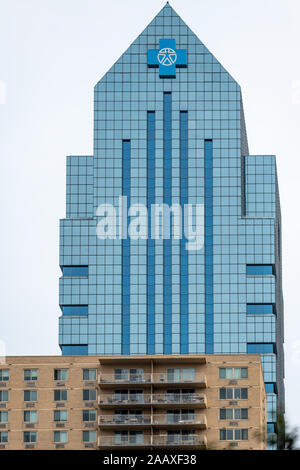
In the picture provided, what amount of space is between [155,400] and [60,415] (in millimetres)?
13128

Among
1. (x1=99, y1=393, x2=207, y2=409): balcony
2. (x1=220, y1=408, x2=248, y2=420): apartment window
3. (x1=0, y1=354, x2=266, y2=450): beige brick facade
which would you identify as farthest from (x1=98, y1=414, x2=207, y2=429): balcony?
(x1=220, y1=408, x2=248, y2=420): apartment window

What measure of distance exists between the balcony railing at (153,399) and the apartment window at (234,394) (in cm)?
273

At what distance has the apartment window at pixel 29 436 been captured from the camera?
182 metres

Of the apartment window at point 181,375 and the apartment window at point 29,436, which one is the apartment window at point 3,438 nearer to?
the apartment window at point 29,436

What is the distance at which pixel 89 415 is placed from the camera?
7219 inches

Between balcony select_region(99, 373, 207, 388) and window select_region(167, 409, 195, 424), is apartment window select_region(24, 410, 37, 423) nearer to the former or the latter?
balcony select_region(99, 373, 207, 388)

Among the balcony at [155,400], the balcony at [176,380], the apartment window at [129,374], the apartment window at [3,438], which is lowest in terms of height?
the apartment window at [3,438]

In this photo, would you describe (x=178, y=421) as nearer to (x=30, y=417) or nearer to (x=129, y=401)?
(x=129, y=401)

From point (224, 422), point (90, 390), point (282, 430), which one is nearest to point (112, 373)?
point (90, 390)

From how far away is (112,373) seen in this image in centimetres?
18512

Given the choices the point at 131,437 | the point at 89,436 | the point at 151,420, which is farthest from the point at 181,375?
the point at 89,436

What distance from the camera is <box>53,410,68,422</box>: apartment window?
183 meters

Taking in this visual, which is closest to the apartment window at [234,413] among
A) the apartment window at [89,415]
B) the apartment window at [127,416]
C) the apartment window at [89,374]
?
the apartment window at [127,416]

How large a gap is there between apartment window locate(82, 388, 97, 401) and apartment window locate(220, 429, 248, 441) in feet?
59.1
